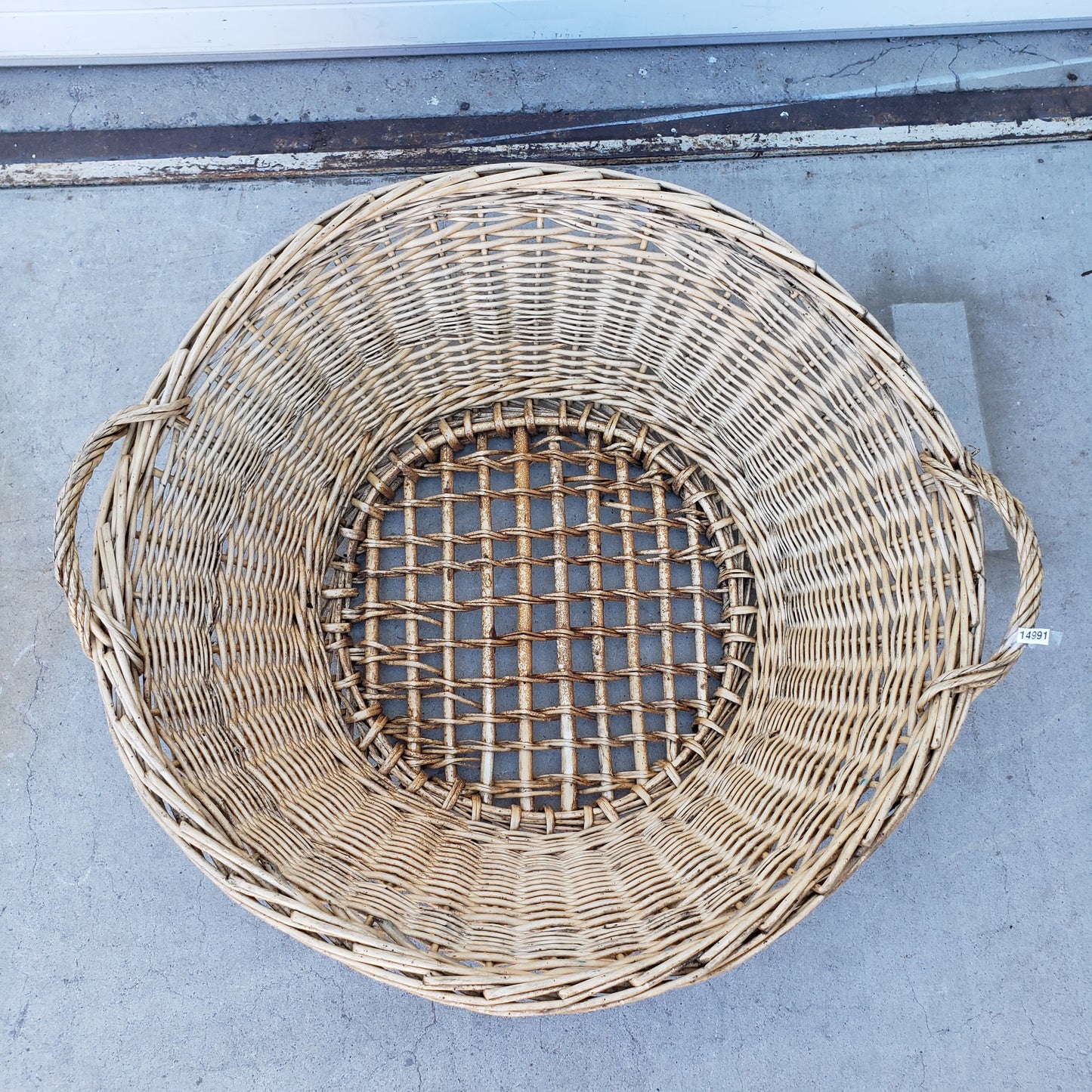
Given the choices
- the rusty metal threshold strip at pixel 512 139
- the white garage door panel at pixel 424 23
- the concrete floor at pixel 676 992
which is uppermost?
the white garage door panel at pixel 424 23

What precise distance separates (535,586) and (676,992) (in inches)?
16.7

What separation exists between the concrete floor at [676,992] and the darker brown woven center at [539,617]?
23 centimetres

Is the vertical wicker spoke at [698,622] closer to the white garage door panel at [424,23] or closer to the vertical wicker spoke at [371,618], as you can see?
the vertical wicker spoke at [371,618]

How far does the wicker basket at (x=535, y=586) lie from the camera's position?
0.62 m

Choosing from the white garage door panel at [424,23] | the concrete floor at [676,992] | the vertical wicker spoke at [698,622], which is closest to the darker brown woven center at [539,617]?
the vertical wicker spoke at [698,622]

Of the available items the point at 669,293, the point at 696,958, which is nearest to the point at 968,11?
the point at 669,293

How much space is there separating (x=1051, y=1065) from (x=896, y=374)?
704 mm

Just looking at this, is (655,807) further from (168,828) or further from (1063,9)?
(1063,9)

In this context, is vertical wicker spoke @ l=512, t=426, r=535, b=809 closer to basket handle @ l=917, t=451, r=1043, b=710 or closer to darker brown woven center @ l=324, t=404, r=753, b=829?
darker brown woven center @ l=324, t=404, r=753, b=829

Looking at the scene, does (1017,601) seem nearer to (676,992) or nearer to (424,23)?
(676,992)

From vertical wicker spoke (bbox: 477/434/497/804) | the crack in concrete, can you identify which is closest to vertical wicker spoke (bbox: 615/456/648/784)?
vertical wicker spoke (bbox: 477/434/497/804)

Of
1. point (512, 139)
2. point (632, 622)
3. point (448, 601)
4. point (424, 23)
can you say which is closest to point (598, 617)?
point (632, 622)

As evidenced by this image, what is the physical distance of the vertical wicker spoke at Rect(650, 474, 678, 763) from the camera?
2.67 ft

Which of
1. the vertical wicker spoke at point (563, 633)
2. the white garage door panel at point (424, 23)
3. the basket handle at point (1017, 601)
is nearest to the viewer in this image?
the basket handle at point (1017, 601)
